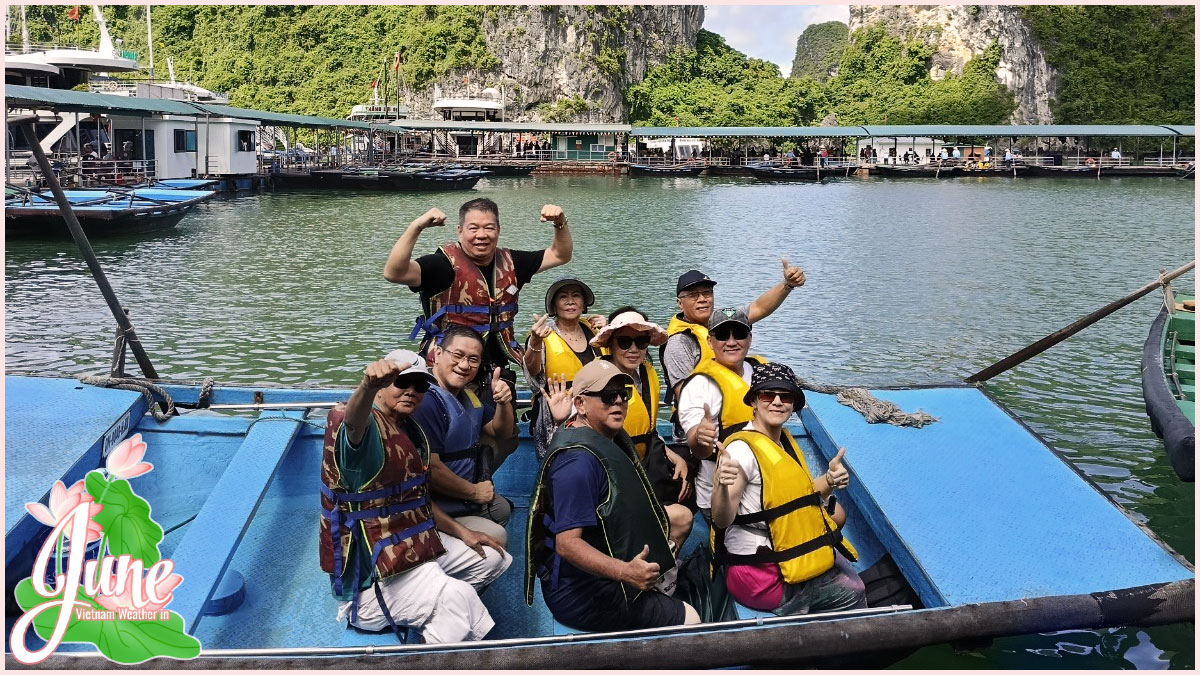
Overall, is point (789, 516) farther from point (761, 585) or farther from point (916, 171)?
point (916, 171)

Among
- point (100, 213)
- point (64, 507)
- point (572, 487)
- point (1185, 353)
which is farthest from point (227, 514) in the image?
point (100, 213)

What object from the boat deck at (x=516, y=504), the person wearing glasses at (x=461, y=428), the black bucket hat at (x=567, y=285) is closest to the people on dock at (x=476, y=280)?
the black bucket hat at (x=567, y=285)

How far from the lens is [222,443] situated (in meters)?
6.43

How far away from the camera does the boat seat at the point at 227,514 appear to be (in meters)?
4.61

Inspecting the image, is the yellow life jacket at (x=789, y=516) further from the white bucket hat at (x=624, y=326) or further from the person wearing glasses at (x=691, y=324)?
the person wearing glasses at (x=691, y=324)

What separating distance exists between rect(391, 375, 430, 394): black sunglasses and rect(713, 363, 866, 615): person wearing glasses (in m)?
1.32

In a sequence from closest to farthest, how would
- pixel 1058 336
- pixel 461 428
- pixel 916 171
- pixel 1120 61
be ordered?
pixel 461 428, pixel 1058 336, pixel 916 171, pixel 1120 61

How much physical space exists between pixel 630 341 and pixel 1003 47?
84066 mm

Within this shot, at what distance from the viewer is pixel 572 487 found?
4.10 metres

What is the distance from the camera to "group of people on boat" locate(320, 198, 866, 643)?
13.7ft

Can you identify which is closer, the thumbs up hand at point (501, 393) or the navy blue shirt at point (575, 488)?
the navy blue shirt at point (575, 488)

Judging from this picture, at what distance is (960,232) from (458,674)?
27.2m

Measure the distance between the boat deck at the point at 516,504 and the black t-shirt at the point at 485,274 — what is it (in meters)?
0.70

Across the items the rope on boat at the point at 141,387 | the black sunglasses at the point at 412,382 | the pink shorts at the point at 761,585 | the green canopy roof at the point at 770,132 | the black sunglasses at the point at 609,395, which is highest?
the green canopy roof at the point at 770,132
